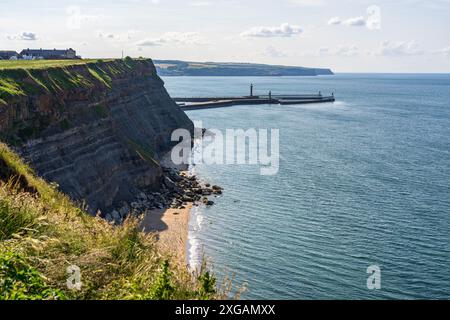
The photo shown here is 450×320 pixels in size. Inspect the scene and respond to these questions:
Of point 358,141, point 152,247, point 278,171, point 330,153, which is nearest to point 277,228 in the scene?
point 278,171

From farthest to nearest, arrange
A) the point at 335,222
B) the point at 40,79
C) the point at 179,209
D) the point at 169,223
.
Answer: the point at 179,209 → the point at 169,223 → the point at 335,222 → the point at 40,79

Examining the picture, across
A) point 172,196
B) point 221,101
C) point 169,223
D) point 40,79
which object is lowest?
point 169,223

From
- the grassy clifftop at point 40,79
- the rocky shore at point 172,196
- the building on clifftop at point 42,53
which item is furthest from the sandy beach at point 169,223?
the building on clifftop at point 42,53

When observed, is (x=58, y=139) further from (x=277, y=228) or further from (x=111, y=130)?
(x=277, y=228)

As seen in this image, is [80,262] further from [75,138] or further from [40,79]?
[40,79]

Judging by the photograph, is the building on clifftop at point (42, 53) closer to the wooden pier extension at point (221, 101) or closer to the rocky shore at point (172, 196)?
the wooden pier extension at point (221, 101)

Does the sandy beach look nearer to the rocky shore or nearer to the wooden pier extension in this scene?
the rocky shore

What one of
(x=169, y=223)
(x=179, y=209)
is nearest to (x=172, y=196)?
(x=179, y=209)

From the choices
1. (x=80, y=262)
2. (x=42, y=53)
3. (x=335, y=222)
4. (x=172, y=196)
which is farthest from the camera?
(x=42, y=53)
